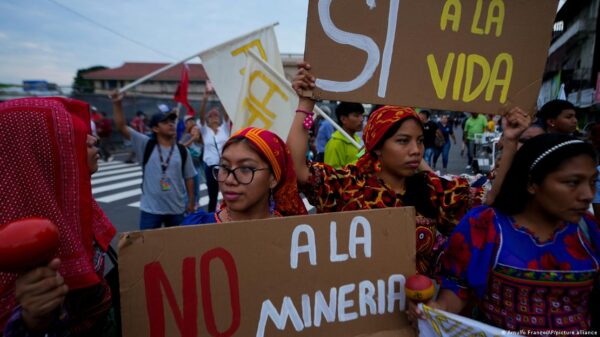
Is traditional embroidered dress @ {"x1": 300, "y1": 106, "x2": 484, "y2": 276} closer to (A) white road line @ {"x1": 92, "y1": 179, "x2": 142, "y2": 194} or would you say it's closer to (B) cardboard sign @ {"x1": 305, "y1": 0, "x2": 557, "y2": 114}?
(B) cardboard sign @ {"x1": 305, "y1": 0, "x2": 557, "y2": 114}

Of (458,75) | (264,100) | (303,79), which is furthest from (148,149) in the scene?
(458,75)

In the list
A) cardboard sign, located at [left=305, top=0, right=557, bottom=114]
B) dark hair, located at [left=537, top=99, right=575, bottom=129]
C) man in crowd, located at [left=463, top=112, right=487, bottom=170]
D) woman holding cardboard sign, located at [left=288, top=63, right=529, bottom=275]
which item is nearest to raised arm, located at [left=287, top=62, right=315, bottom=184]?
woman holding cardboard sign, located at [left=288, top=63, right=529, bottom=275]

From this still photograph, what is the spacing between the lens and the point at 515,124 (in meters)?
1.62

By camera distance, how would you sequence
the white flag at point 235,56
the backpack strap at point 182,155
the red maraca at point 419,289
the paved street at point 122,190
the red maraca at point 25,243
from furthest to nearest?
the paved street at point 122,190 < the backpack strap at point 182,155 < the white flag at point 235,56 < the red maraca at point 419,289 < the red maraca at point 25,243

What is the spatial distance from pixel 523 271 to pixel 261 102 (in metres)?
2.52

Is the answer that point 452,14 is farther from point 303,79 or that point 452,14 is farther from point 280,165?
point 280,165

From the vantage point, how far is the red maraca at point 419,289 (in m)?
1.30

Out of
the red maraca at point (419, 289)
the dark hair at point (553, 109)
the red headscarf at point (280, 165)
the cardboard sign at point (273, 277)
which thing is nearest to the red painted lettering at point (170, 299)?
the cardboard sign at point (273, 277)

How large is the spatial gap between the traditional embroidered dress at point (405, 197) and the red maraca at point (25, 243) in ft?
3.92

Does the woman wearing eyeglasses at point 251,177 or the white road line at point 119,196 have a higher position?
the woman wearing eyeglasses at point 251,177

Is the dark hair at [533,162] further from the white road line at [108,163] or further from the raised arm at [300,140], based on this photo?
the white road line at [108,163]

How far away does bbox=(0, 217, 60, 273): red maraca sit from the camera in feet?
2.89

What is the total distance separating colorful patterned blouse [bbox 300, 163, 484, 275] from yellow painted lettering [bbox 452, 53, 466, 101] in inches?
19.7

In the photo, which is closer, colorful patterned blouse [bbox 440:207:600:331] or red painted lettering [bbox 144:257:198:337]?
red painted lettering [bbox 144:257:198:337]
